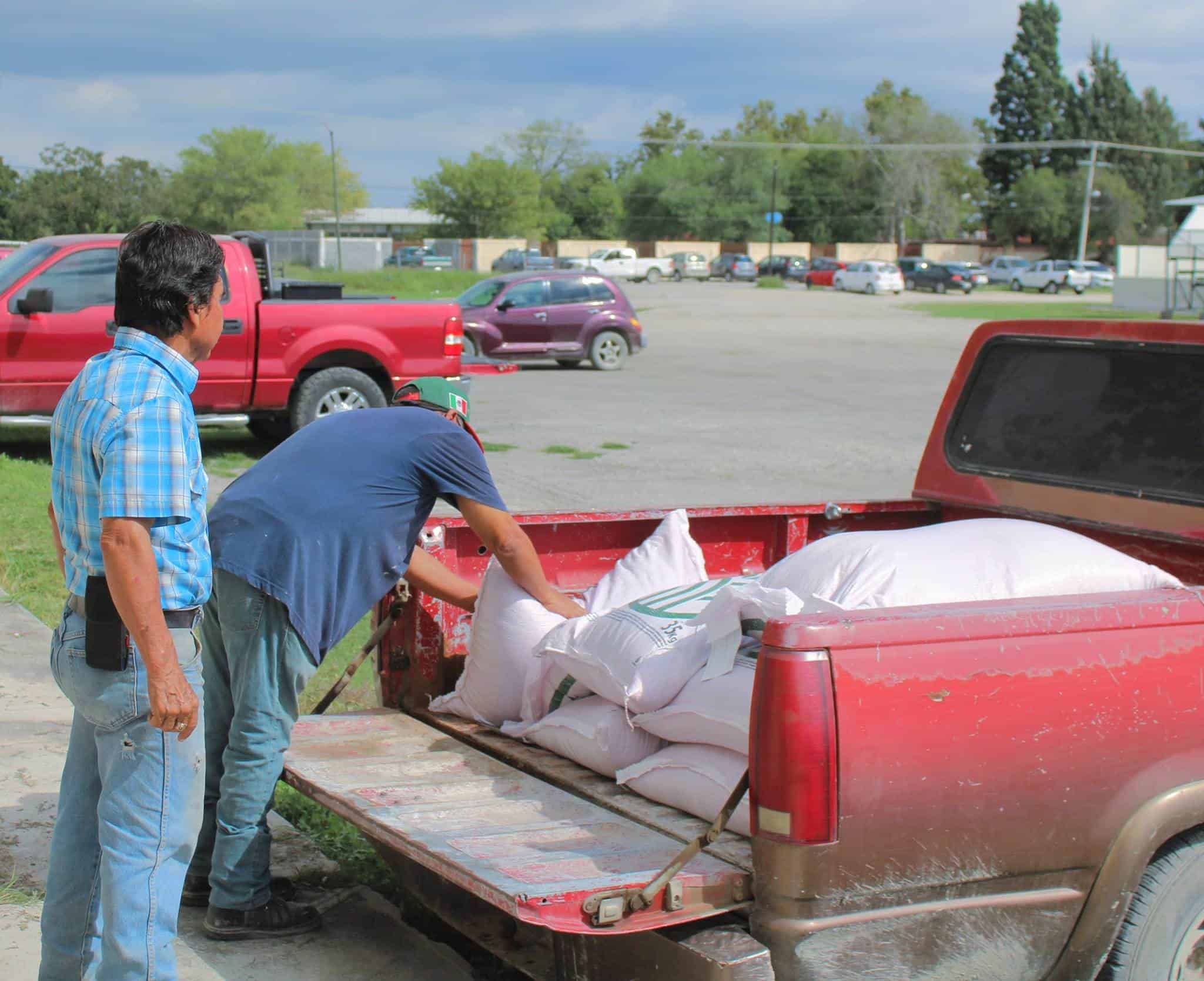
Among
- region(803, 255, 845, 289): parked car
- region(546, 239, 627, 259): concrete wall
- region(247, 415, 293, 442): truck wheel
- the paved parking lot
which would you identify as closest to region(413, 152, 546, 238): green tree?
region(546, 239, 627, 259): concrete wall

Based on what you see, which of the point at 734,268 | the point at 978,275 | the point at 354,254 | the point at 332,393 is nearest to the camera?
the point at 332,393

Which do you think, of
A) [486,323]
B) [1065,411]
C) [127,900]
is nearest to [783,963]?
[127,900]

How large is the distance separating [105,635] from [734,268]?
72.3 meters

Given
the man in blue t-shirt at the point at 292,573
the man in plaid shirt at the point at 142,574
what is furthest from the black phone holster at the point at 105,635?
the man in blue t-shirt at the point at 292,573

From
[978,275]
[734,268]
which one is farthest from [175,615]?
[734,268]

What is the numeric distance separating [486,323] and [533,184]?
76745 mm

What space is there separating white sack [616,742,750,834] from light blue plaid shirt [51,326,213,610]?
1.19 meters

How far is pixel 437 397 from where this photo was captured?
3.96 m

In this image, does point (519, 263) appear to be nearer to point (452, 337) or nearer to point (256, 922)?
point (452, 337)

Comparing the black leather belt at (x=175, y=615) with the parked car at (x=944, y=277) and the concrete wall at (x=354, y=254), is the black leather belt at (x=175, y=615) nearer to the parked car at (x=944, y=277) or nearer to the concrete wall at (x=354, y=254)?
the concrete wall at (x=354, y=254)

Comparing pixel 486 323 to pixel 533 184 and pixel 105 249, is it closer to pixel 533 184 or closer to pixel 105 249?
pixel 105 249

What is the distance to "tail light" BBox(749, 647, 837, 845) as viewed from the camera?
2.51m

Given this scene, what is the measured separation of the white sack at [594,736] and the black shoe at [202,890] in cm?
81

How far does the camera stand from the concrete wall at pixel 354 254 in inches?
2356
